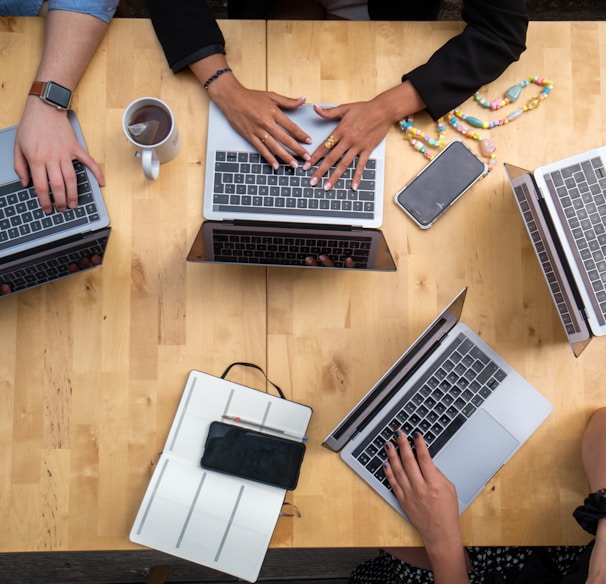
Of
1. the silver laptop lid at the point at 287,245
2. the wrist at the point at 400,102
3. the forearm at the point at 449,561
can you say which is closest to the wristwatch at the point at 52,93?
the silver laptop lid at the point at 287,245

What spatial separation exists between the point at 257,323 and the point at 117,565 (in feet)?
3.68

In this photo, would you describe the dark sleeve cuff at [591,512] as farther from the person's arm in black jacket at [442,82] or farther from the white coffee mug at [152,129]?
the white coffee mug at [152,129]

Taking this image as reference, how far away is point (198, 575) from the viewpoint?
1793 millimetres

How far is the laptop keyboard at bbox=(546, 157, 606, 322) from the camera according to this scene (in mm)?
992

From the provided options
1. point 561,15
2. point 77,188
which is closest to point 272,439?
point 77,188

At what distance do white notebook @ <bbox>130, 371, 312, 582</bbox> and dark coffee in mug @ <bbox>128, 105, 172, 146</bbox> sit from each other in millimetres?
485

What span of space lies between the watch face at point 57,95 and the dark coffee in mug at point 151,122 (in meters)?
0.15

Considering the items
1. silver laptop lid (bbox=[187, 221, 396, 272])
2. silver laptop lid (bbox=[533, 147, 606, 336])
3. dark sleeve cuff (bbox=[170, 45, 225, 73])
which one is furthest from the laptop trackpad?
dark sleeve cuff (bbox=[170, 45, 225, 73])

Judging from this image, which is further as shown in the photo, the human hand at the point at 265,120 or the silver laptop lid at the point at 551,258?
the human hand at the point at 265,120

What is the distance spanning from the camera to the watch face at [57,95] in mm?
1104

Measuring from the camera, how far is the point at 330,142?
112 cm

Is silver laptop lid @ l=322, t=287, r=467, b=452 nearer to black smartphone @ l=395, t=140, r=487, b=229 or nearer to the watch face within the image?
black smartphone @ l=395, t=140, r=487, b=229

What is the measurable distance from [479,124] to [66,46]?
808 mm

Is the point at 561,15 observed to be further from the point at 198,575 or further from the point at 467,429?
the point at 198,575
